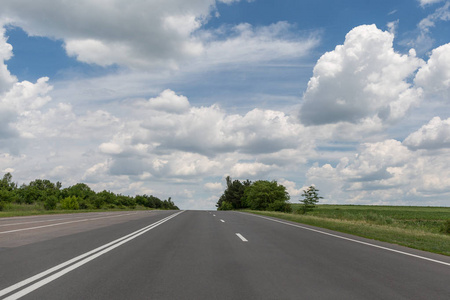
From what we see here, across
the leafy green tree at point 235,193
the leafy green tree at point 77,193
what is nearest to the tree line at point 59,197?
the leafy green tree at point 77,193

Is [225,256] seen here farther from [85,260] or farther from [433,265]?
[433,265]

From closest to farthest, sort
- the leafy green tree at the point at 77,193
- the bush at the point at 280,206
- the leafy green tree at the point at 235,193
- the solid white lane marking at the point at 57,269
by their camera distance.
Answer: the solid white lane marking at the point at 57,269
the bush at the point at 280,206
the leafy green tree at the point at 77,193
the leafy green tree at the point at 235,193

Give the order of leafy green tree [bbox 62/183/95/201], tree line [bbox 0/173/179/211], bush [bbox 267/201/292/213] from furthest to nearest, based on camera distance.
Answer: leafy green tree [bbox 62/183/95/201] < bush [bbox 267/201/292/213] < tree line [bbox 0/173/179/211]

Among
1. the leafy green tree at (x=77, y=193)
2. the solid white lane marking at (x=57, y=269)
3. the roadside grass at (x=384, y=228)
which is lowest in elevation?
the solid white lane marking at (x=57, y=269)

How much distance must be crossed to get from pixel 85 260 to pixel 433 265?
7.41 metres

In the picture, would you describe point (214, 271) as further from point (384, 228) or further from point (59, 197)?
Answer: point (59, 197)

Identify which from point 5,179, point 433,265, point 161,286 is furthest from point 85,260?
point 5,179

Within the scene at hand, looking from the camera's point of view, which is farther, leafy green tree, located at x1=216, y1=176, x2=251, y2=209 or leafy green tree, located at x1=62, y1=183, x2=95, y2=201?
leafy green tree, located at x1=216, y1=176, x2=251, y2=209

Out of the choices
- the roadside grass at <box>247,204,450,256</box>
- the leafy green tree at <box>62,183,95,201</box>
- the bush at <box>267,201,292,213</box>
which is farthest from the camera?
the leafy green tree at <box>62,183,95,201</box>

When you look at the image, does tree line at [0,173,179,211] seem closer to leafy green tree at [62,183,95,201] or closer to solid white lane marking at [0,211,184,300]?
leafy green tree at [62,183,95,201]

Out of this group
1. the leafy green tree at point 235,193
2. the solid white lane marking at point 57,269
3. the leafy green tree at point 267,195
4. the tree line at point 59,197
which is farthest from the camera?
the leafy green tree at point 235,193

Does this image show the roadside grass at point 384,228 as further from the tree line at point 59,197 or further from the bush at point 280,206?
the bush at point 280,206

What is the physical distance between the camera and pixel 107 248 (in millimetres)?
9188

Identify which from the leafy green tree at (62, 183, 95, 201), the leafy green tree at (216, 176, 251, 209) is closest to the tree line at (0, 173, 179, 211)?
the leafy green tree at (62, 183, 95, 201)
